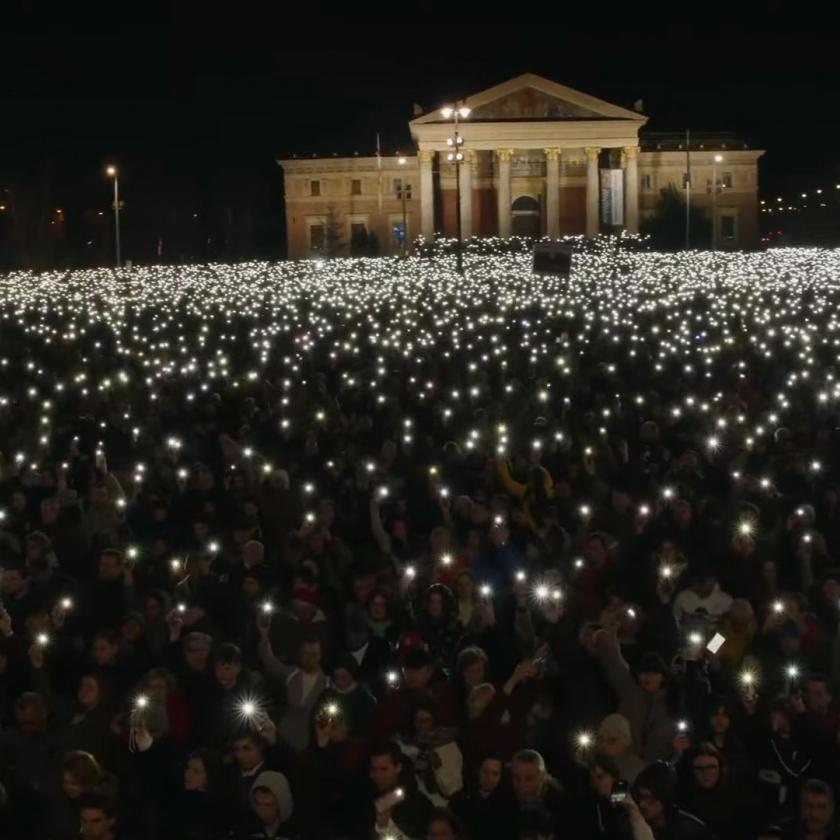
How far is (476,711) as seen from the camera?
26.7ft

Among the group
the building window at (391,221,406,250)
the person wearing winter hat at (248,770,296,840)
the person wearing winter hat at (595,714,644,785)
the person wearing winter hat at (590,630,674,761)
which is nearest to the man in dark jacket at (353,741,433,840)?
the person wearing winter hat at (248,770,296,840)

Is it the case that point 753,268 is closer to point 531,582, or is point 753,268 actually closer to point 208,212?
point 531,582

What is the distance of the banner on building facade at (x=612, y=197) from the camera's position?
3816 inches

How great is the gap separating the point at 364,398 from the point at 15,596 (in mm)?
9395

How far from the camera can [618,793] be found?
6.76m

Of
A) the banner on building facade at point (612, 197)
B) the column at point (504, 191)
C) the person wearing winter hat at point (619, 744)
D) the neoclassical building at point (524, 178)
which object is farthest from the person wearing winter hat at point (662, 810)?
the banner on building facade at point (612, 197)

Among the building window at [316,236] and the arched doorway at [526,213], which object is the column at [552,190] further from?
the building window at [316,236]

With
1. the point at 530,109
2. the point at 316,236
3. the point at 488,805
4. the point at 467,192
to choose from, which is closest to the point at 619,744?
the point at 488,805

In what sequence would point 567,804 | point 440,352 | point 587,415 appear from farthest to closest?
point 440,352 < point 587,415 < point 567,804

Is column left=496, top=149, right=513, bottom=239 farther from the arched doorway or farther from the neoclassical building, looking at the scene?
the arched doorway

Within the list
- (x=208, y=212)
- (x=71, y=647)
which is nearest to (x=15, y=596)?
(x=71, y=647)

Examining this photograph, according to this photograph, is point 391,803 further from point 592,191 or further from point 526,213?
point 526,213

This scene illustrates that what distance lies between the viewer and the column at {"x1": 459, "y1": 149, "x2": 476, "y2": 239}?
9512 centimetres

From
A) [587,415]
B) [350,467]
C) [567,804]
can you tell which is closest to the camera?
[567,804]
